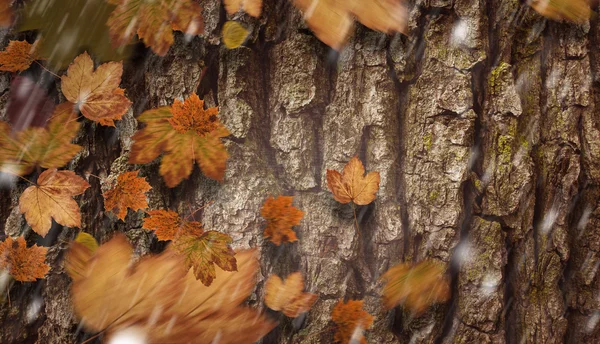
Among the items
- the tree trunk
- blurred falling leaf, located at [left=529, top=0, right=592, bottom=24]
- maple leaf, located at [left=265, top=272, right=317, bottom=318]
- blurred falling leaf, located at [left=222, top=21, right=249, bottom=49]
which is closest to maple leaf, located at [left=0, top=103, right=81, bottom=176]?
the tree trunk

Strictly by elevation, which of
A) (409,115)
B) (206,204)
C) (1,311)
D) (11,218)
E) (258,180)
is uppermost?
(409,115)

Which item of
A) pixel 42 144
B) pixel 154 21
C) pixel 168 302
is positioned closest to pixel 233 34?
pixel 154 21

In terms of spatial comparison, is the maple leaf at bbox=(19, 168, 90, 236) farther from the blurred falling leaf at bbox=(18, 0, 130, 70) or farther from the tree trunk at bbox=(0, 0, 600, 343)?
the blurred falling leaf at bbox=(18, 0, 130, 70)

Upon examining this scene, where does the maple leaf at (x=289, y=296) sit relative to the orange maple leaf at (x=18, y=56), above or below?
below

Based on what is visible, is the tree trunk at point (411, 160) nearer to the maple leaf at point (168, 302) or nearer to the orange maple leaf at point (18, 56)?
the maple leaf at point (168, 302)

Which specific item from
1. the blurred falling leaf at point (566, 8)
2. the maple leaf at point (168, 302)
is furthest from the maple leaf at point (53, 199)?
the blurred falling leaf at point (566, 8)

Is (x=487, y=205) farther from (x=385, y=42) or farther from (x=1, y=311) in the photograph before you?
(x=1, y=311)

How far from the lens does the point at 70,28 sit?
132 cm

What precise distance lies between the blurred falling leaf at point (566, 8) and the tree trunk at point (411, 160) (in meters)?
0.03

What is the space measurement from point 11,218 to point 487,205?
5.59 ft

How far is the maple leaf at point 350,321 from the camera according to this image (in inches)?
53.0

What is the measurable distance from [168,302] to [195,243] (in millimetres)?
207

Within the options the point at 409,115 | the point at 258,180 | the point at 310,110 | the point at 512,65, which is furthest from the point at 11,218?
the point at 512,65

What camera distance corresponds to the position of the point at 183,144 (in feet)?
4.19
